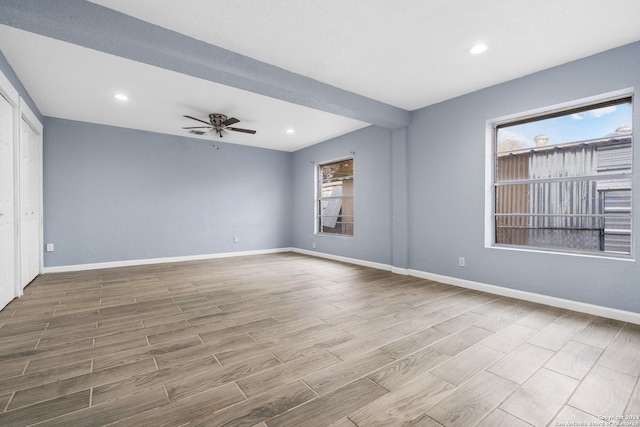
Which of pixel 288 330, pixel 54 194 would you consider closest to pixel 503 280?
pixel 288 330

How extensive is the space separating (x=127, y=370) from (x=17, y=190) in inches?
116

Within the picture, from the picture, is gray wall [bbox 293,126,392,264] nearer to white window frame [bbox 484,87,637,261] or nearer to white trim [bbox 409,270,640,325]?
white trim [bbox 409,270,640,325]

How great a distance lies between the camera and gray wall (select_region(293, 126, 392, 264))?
16.4ft

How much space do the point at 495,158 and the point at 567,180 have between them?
803 mm

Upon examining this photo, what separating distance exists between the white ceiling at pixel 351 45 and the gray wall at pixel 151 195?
3.49ft

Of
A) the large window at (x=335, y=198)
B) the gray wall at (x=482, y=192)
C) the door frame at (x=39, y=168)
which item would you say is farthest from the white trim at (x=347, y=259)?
the door frame at (x=39, y=168)

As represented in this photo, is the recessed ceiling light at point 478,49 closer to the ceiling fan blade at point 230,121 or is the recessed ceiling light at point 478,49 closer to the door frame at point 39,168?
the ceiling fan blade at point 230,121

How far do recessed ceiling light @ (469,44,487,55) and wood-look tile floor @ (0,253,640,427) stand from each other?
2.57 meters

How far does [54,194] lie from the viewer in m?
4.74

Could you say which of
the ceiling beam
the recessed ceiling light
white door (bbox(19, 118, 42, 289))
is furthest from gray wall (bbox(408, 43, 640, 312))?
white door (bbox(19, 118, 42, 289))

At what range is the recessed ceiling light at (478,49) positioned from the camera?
8.80 feet

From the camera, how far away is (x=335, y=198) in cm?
636

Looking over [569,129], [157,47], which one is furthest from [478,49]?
[157,47]

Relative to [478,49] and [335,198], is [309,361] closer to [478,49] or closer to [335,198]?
[478,49]
